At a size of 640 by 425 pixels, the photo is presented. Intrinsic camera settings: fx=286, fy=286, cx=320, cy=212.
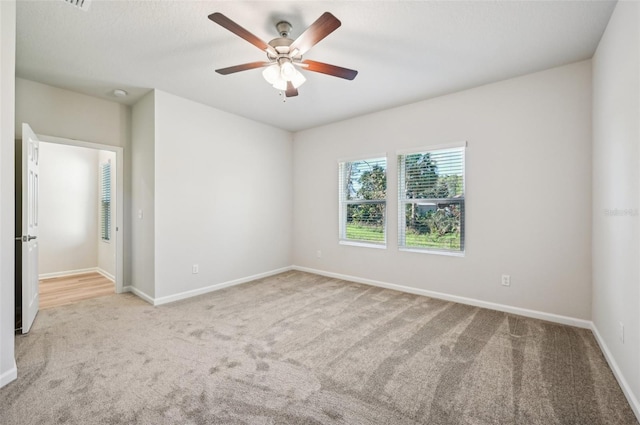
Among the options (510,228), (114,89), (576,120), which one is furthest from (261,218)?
(576,120)

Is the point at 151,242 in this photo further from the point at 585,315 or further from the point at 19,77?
the point at 585,315

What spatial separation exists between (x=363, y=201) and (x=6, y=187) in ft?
13.1

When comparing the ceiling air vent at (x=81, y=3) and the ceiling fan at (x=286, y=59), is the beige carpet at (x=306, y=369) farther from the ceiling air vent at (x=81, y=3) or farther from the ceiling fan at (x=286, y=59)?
the ceiling air vent at (x=81, y=3)

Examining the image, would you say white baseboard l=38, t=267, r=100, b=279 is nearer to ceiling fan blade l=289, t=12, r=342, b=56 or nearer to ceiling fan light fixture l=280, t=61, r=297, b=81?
ceiling fan light fixture l=280, t=61, r=297, b=81

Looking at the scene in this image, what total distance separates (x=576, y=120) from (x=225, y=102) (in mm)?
4183

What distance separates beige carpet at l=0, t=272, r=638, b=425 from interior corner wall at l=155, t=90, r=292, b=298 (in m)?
0.87

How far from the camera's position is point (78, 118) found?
3766 mm

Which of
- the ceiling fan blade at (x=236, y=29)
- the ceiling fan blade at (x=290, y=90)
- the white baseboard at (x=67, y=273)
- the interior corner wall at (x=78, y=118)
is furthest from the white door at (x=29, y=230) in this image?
the ceiling fan blade at (x=290, y=90)

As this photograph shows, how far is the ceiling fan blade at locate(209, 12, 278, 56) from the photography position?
180 centimetres

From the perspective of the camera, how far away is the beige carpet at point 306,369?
171 cm

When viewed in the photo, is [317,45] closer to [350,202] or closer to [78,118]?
[350,202]

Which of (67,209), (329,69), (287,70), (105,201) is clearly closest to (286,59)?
(287,70)

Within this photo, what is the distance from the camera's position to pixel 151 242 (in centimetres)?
372

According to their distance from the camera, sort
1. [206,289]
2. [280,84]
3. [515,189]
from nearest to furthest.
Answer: [280,84] < [515,189] < [206,289]
